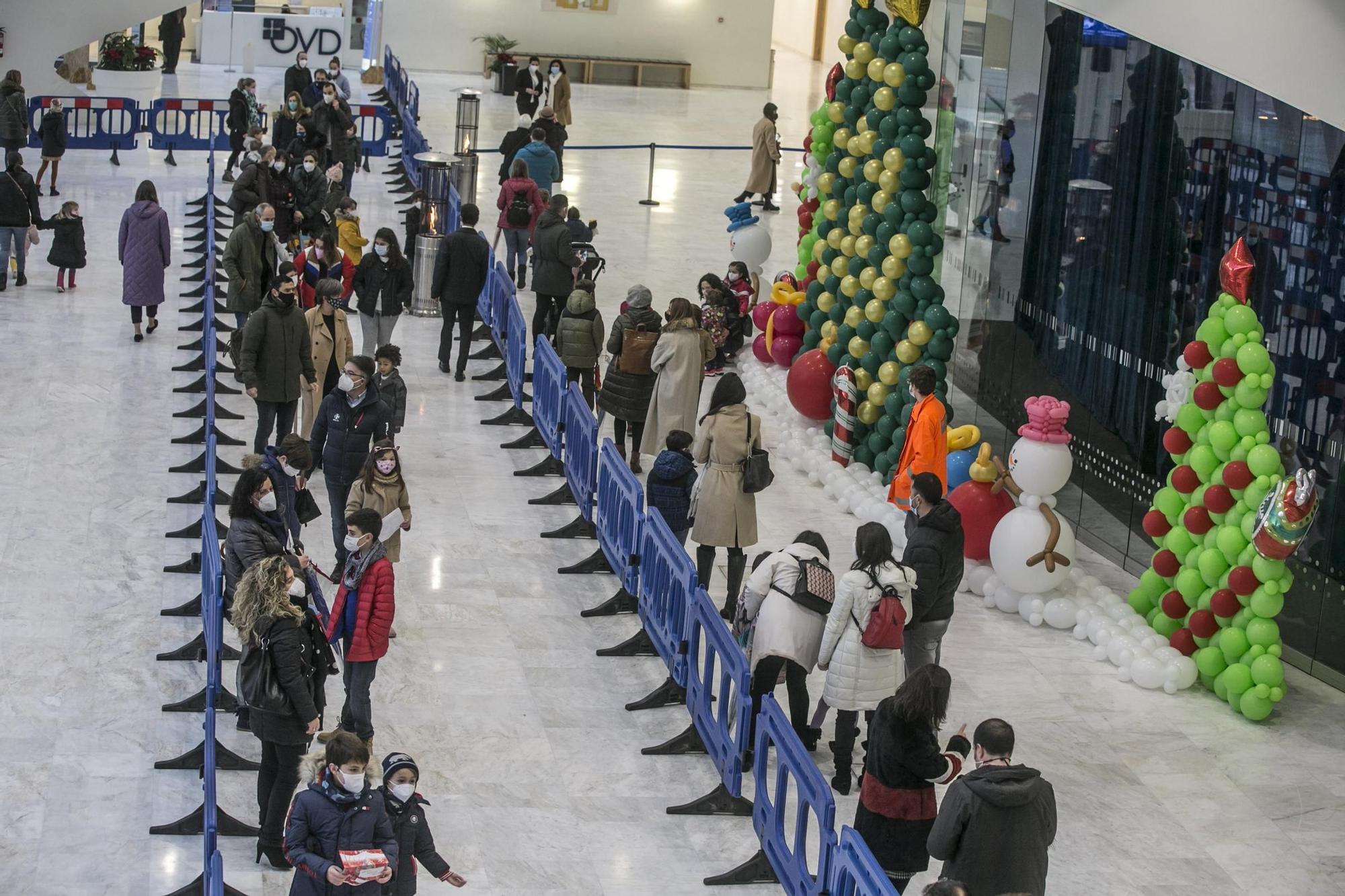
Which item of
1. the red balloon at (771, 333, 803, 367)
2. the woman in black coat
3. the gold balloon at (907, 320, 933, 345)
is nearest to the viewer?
the woman in black coat

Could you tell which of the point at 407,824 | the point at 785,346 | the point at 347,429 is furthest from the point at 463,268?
the point at 407,824

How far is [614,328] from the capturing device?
43.0ft

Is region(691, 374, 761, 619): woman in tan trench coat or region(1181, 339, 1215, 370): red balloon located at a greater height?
region(1181, 339, 1215, 370): red balloon

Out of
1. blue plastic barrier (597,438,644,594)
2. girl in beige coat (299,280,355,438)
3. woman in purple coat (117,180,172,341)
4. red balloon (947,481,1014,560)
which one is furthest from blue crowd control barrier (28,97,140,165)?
red balloon (947,481,1014,560)

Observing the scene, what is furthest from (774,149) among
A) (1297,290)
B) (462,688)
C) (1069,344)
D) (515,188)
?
(462,688)

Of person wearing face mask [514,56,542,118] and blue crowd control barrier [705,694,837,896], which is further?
person wearing face mask [514,56,542,118]

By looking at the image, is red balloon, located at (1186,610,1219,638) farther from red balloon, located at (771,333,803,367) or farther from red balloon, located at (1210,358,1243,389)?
red balloon, located at (771,333,803,367)

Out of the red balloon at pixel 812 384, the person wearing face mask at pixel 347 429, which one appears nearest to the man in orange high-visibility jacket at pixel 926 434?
the red balloon at pixel 812 384

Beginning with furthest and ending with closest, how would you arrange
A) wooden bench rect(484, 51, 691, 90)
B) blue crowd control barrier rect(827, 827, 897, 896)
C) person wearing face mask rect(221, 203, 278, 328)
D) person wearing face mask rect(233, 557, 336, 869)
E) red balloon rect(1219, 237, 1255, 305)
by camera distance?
wooden bench rect(484, 51, 691, 90)
person wearing face mask rect(221, 203, 278, 328)
red balloon rect(1219, 237, 1255, 305)
person wearing face mask rect(233, 557, 336, 869)
blue crowd control barrier rect(827, 827, 897, 896)

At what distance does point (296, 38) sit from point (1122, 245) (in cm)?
2634

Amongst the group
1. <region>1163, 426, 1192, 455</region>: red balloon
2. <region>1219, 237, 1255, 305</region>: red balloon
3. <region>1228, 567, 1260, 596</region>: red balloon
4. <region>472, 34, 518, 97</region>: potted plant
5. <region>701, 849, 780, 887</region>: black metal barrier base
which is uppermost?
<region>472, 34, 518, 97</region>: potted plant

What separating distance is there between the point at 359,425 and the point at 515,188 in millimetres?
7394

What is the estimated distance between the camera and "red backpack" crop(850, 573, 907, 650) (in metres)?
8.60

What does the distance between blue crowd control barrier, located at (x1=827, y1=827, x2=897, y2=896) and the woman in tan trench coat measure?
12.0 ft
